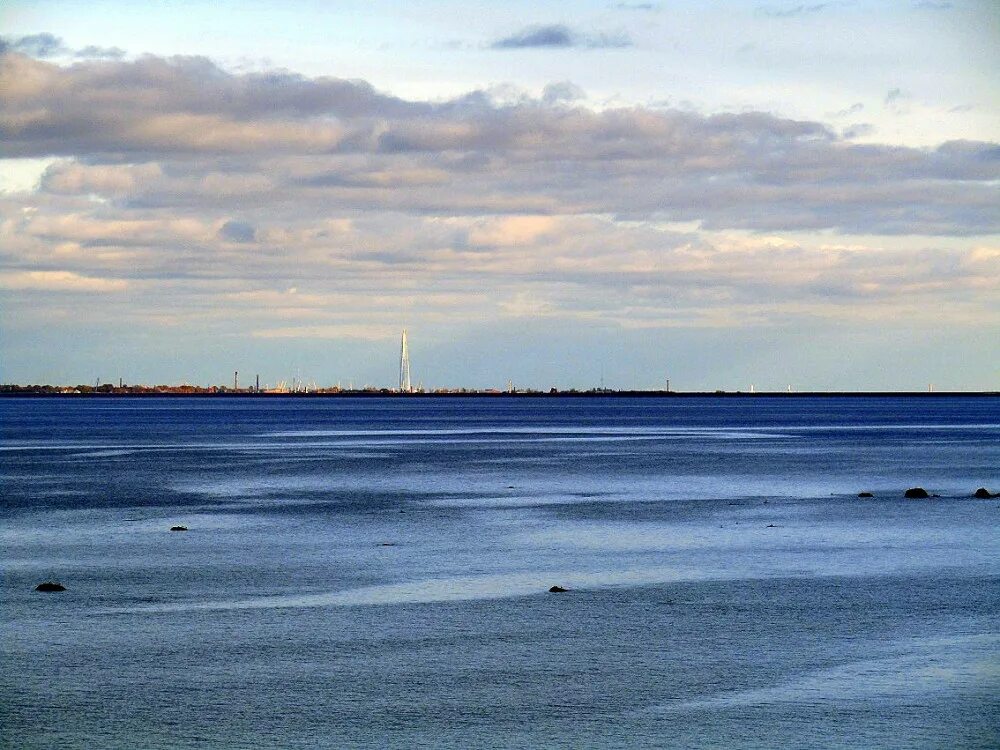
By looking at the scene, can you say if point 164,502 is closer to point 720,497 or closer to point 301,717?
point 720,497

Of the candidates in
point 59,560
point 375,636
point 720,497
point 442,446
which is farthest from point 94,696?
point 442,446

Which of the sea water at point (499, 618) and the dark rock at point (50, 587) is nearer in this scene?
the sea water at point (499, 618)

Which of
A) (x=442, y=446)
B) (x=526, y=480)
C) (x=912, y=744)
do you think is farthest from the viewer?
(x=442, y=446)

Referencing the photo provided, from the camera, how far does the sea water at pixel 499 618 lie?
1557cm

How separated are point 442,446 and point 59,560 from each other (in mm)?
56140

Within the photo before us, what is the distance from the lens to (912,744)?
14656mm

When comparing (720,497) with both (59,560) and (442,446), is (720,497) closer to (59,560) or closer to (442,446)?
(59,560)

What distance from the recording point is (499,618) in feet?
70.9

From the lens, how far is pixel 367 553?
2973cm

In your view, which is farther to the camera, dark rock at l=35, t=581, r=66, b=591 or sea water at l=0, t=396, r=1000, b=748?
dark rock at l=35, t=581, r=66, b=591

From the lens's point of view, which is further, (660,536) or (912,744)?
(660,536)

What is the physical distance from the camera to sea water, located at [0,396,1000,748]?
1557 centimetres

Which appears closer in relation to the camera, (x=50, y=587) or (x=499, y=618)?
(x=499, y=618)

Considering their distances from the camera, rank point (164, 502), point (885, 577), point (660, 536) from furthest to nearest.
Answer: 1. point (164, 502)
2. point (660, 536)
3. point (885, 577)
